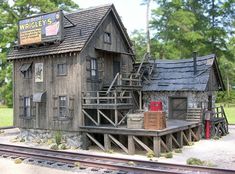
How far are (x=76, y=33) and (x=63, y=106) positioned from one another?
173 inches

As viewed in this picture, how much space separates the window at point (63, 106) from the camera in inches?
762

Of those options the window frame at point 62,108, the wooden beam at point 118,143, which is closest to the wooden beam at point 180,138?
the wooden beam at point 118,143

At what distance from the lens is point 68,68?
19219mm

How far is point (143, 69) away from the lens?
24766mm

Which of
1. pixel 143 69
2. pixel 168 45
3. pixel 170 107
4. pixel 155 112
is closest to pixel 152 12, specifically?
pixel 168 45

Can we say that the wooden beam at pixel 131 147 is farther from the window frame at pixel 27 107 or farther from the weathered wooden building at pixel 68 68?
the window frame at pixel 27 107

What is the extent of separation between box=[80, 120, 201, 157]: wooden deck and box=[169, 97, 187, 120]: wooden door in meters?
2.09

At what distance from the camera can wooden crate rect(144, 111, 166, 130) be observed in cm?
1606

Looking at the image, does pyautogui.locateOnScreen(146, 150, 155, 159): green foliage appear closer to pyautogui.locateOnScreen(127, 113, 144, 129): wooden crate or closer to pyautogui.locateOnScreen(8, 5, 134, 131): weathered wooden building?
pyautogui.locateOnScreen(127, 113, 144, 129): wooden crate

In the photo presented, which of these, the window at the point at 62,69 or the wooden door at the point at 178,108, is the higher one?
the window at the point at 62,69

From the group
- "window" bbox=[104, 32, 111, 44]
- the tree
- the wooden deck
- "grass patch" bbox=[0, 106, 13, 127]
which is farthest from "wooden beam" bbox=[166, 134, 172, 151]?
the tree

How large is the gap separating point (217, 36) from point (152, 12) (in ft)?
27.6

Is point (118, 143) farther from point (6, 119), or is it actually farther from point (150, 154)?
point (6, 119)

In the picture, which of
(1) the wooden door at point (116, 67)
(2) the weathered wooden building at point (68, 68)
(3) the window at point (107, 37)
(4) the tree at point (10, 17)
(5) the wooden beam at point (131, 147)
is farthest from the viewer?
(4) the tree at point (10, 17)
